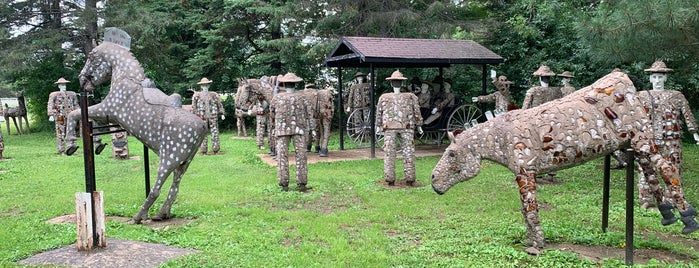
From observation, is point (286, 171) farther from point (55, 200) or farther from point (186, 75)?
point (186, 75)

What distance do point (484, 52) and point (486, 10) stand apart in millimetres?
5791

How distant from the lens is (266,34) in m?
20.5

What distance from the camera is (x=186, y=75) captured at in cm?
1994

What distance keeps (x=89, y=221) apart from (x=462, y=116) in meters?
9.67

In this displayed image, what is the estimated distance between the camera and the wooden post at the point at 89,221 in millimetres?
5047

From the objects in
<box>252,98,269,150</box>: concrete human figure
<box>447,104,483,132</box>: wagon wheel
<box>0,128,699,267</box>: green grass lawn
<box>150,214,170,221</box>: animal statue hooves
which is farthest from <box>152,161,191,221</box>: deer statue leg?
<box>447,104,483,132</box>: wagon wheel

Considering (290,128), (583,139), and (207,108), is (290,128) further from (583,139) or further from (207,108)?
(207,108)

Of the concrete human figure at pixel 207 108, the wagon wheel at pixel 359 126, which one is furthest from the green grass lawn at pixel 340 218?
the wagon wheel at pixel 359 126

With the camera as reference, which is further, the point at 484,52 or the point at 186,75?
the point at 186,75

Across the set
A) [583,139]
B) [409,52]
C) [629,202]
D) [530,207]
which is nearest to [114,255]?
[530,207]

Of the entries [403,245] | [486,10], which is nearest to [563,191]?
[403,245]

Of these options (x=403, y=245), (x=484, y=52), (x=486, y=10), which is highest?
(x=486, y=10)

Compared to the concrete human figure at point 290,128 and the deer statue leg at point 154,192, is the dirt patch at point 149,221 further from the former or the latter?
the concrete human figure at point 290,128

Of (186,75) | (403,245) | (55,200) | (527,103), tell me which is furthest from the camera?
(186,75)
